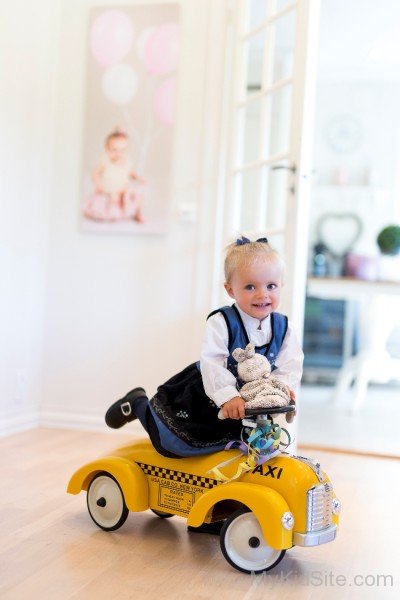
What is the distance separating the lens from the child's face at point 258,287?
1968 mm

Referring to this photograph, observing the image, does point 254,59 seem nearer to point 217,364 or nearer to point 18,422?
point 18,422

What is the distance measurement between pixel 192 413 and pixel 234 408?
216 mm

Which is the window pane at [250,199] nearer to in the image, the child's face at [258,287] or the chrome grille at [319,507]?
the child's face at [258,287]

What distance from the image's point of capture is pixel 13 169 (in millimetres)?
3484

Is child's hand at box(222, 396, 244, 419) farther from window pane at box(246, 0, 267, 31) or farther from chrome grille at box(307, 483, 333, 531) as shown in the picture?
window pane at box(246, 0, 267, 31)

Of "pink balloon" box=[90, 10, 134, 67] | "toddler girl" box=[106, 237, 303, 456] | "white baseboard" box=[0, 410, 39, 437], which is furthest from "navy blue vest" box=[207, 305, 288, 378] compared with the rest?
"pink balloon" box=[90, 10, 134, 67]

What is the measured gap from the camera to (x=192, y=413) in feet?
6.72

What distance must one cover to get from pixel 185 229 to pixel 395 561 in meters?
2.10

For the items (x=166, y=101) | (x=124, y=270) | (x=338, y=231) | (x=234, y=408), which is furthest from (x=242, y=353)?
(x=338, y=231)

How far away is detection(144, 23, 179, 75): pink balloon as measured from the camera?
3.74 metres

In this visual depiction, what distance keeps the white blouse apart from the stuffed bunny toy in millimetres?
29

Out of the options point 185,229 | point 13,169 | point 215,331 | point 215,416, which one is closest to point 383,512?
point 215,416

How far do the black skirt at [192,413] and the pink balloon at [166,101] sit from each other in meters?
1.95

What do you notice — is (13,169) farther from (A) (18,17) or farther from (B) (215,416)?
(B) (215,416)
